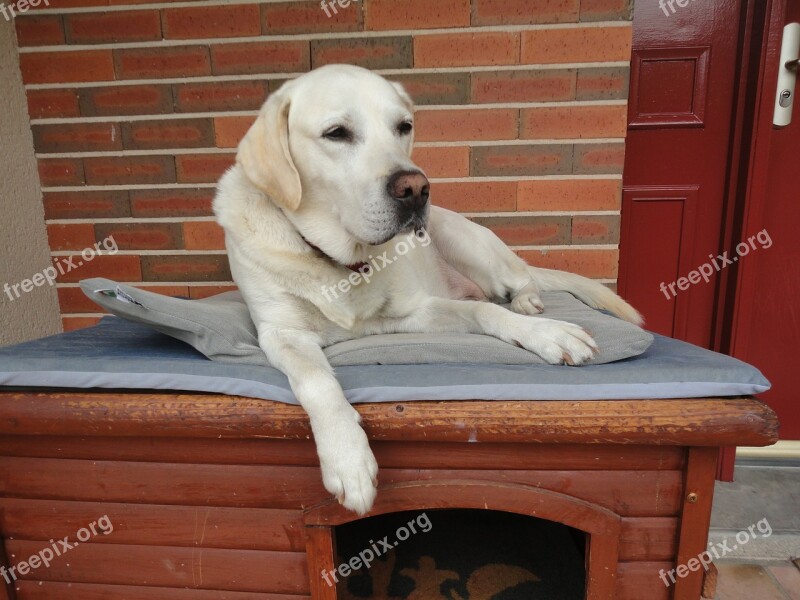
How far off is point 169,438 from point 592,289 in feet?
4.16

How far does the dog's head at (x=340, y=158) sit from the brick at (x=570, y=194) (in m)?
0.78

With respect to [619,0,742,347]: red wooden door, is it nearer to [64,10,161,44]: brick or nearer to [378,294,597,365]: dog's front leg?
[378,294,597,365]: dog's front leg

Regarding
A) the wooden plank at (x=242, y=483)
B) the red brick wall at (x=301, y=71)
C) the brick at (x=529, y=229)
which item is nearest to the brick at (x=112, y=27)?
the red brick wall at (x=301, y=71)

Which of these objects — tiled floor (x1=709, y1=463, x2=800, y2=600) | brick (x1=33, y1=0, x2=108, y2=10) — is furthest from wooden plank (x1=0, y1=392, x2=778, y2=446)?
brick (x1=33, y1=0, x2=108, y2=10)

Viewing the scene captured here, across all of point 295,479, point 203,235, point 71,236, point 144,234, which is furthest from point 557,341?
point 71,236

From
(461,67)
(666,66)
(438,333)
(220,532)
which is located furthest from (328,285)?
(666,66)

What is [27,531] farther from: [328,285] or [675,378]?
[675,378]

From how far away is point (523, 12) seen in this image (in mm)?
1682

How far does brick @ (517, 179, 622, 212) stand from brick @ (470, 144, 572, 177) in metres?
0.04

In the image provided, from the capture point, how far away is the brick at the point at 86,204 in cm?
193

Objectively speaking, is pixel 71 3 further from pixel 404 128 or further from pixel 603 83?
pixel 603 83

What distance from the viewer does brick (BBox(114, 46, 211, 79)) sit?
1.79 m

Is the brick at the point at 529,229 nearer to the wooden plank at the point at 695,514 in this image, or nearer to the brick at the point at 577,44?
the brick at the point at 577,44

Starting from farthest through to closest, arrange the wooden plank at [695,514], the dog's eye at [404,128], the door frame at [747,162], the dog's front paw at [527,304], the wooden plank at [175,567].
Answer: the door frame at [747,162], the dog's front paw at [527,304], the dog's eye at [404,128], the wooden plank at [175,567], the wooden plank at [695,514]
